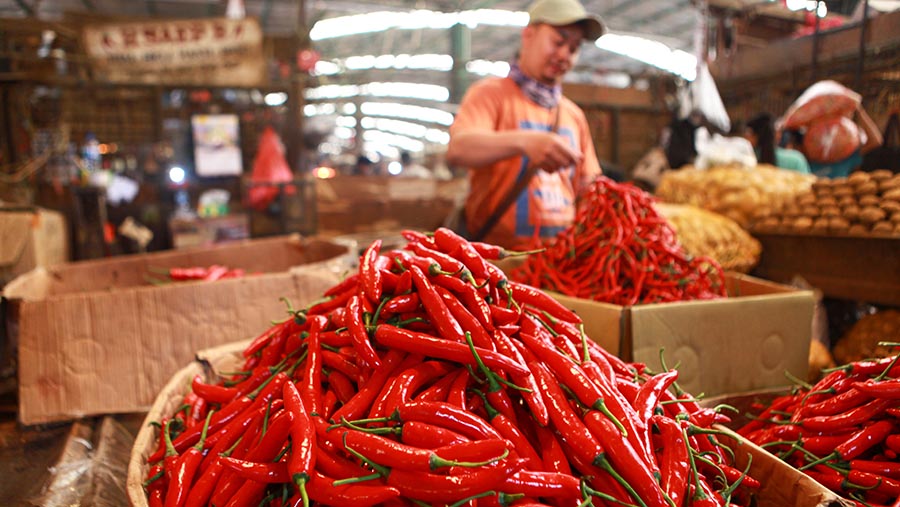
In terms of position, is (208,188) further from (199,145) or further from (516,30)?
(516,30)

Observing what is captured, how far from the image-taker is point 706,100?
16.1 ft

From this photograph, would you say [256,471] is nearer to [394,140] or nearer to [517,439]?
[517,439]

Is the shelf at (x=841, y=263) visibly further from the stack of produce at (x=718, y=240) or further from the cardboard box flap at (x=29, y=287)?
the cardboard box flap at (x=29, y=287)

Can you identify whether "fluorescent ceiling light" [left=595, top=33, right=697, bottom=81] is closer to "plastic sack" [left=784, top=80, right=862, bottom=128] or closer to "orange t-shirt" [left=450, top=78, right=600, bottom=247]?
"plastic sack" [left=784, top=80, right=862, bottom=128]

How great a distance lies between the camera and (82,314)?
229 cm

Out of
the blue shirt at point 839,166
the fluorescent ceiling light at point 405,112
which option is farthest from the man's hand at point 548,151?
the fluorescent ceiling light at point 405,112

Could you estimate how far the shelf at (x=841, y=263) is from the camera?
2791 mm

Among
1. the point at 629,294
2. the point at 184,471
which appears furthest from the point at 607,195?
the point at 184,471

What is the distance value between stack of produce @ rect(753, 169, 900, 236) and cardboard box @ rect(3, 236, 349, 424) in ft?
8.59

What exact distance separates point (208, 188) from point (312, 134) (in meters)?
1.90

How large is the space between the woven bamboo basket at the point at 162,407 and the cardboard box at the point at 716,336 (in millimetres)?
1199

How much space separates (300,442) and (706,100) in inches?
190

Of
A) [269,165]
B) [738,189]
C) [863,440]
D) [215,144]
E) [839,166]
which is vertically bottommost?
[863,440]

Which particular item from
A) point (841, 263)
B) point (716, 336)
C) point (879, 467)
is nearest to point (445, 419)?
point (879, 467)
